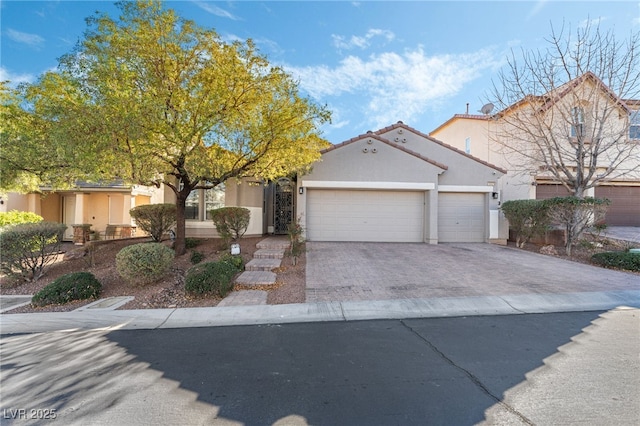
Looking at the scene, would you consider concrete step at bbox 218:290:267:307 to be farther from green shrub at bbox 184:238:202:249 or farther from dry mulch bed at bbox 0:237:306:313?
green shrub at bbox 184:238:202:249

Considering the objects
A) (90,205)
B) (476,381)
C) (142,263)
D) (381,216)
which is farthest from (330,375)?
(90,205)

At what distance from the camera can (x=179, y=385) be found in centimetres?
326

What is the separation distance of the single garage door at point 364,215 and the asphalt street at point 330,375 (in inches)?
317

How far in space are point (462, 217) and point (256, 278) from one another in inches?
409

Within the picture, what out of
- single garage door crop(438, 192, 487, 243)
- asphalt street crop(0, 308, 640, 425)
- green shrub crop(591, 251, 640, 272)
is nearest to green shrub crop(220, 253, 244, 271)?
asphalt street crop(0, 308, 640, 425)

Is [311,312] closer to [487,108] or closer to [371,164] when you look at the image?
[371,164]

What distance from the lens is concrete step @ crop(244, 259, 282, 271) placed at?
28.1ft

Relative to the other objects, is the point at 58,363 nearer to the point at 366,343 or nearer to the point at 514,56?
the point at 366,343

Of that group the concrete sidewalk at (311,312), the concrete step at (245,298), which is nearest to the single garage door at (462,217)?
the concrete sidewalk at (311,312)

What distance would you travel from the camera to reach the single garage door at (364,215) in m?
13.0

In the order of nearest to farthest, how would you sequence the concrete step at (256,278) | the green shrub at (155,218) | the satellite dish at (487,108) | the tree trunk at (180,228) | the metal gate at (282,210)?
the concrete step at (256,278) → the tree trunk at (180,228) → the green shrub at (155,218) → the satellite dish at (487,108) → the metal gate at (282,210)

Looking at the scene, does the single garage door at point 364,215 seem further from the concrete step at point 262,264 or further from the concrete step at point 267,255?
the concrete step at point 262,264

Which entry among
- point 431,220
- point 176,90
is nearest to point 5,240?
point 176,90

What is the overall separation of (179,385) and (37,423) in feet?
3.89
